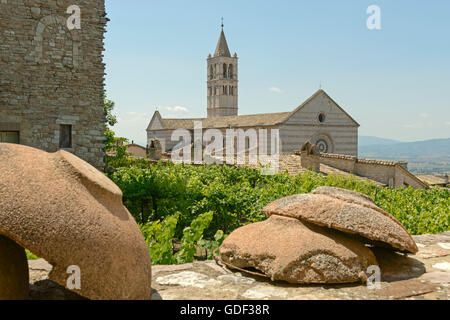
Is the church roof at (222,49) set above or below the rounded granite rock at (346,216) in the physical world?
above

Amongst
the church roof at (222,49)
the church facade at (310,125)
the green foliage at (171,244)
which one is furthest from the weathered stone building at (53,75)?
the church roof at (222,49)

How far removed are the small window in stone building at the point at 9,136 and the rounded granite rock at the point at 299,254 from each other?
968 cm

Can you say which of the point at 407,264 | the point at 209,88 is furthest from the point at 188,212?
the point at 209,88

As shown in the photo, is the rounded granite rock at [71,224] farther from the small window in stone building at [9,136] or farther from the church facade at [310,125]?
the church facade at [310,125]

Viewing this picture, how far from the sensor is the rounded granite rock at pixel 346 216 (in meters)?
3.42

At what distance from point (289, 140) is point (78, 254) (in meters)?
36.2

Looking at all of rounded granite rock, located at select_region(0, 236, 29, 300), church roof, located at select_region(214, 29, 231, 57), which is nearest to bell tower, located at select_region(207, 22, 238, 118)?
church roof, located at select_region(214, 29, 231, 57)

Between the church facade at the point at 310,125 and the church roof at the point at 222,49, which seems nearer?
the church facade at the point at 310,125

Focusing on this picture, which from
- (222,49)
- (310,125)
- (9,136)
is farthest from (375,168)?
(222,49)

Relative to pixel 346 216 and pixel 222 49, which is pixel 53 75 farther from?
pixel 222 49

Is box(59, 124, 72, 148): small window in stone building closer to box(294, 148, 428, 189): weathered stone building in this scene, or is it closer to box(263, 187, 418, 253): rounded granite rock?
box(263, 187, 418, 253): rounded granite rock

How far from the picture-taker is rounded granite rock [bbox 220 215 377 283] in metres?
3.28

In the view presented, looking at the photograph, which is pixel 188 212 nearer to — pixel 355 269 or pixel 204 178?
pixel 204 178

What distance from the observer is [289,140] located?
37656 millimetres
